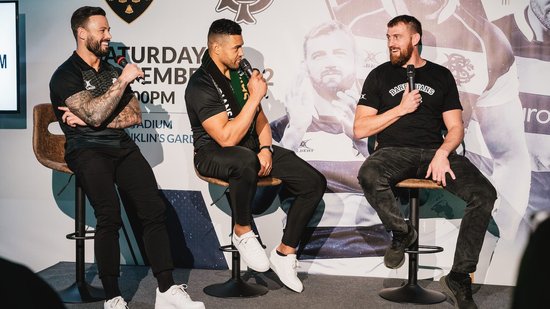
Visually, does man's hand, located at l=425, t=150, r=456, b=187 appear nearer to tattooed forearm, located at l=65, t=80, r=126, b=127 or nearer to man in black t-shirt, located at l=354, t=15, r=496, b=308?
man in black t-shirt, located at l=354, t=15, r=496, b=308

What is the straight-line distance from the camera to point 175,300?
11.3 ft

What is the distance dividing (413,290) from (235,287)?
1.02 meters

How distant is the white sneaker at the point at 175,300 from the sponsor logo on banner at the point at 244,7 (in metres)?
1.94

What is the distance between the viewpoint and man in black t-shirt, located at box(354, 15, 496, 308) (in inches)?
141

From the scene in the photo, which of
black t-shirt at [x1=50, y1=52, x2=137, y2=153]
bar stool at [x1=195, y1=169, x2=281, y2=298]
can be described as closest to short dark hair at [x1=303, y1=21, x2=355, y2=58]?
bar stool at [x1=195, y1=169, x2=281, y2=298]

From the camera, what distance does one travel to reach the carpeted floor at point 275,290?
373 cm

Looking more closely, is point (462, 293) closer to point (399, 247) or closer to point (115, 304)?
point (399, 247)

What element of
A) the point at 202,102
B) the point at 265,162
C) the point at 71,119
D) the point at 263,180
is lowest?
the point at 263,180

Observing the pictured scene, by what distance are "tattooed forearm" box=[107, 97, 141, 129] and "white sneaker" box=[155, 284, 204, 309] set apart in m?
0.90

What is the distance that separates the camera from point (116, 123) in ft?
11.9

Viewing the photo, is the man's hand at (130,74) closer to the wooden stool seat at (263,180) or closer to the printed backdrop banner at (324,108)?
the wooden stool seat at (263,180)

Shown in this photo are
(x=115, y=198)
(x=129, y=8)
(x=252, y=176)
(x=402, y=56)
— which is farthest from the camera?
(x=129, y=8)

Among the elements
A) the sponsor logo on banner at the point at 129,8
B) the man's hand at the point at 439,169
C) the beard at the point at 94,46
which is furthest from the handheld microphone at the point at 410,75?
the sponsor logo on banner at the point at 129,8

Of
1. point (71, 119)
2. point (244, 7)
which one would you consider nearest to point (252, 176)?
point (71, 119)
